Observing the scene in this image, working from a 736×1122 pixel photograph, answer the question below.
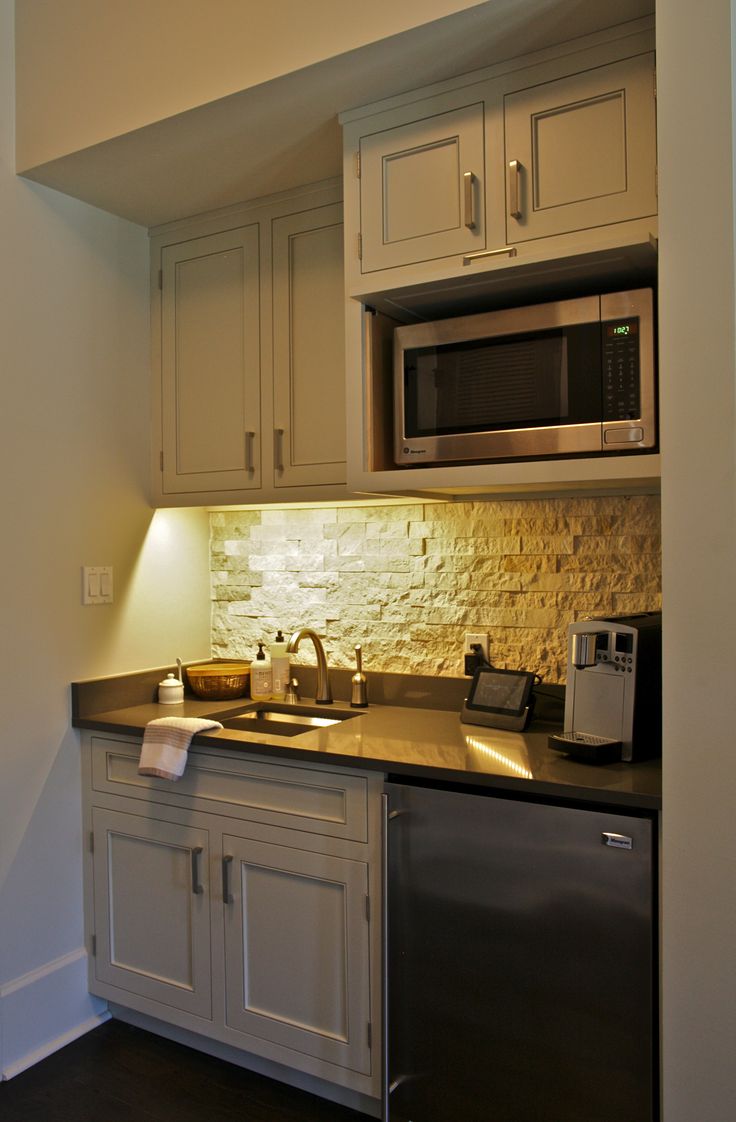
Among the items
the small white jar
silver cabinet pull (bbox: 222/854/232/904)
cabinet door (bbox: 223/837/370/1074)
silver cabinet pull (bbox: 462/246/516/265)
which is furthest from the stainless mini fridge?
silver cabinet pull (bbox: 462/246/516/265)

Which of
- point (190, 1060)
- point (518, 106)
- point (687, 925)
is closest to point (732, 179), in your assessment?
point (518, 106)

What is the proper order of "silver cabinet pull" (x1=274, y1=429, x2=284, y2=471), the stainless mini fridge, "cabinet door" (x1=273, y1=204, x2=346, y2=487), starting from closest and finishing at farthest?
the stainless mini fridge
"cabinet door" (x1=273, y1=204, x2=346, y2=487)
"silver cabinet pull" (x1=274, y1=429, x2=284, y2=471)

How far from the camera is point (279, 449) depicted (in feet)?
8.53

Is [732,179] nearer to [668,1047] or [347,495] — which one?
[347,495]

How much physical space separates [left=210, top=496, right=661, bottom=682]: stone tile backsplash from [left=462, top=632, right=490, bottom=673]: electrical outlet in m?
0.02

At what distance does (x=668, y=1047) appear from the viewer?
1.52 metres

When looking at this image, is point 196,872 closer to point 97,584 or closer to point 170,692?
point 170,692

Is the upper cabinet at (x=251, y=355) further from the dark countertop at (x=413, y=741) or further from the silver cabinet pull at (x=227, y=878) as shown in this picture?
the silver cabinet pull at (x=227, y=878)

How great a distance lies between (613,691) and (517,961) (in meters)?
0.60

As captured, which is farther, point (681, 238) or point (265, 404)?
point (265, 404)

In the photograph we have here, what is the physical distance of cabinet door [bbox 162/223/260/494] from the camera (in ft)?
8.76

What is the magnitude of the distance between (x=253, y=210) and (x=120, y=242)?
18.6 inches

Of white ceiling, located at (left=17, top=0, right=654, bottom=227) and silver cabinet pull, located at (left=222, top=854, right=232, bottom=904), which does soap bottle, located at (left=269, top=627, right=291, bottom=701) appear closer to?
silver cabinet pull, located at (left=222, top=854, right=232, bottom=904)

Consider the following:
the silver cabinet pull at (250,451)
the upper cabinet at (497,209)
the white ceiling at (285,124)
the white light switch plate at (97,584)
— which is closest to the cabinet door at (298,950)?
the white light switch plate at (97,584)
